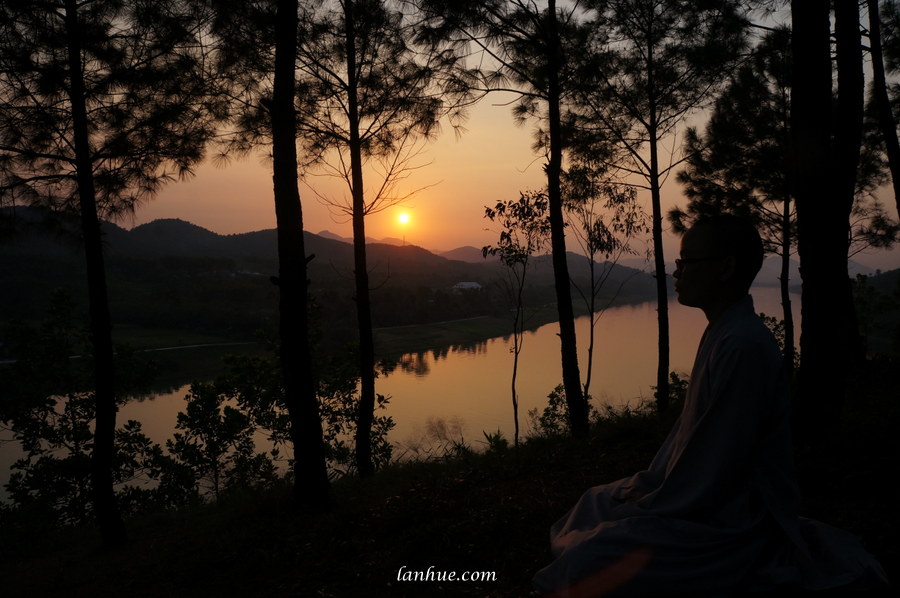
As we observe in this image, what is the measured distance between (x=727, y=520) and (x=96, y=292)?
24.4 ft

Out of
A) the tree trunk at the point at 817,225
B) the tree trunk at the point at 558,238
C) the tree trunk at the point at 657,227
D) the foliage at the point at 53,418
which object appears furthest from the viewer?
the foliage at the point at 53,418

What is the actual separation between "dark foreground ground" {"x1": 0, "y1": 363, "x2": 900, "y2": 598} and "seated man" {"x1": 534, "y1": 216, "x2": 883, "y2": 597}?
4.25ft

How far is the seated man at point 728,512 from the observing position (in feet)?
6.53

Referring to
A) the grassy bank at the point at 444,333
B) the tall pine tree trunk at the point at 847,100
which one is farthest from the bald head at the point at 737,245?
the grassy bank at the point at 444,333

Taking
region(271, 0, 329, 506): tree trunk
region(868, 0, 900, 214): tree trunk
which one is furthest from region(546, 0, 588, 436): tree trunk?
region(868, 0, 900, 214): tree trunk

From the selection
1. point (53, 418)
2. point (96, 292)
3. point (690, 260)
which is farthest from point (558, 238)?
point (53, 418)

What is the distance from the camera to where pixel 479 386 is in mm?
42812

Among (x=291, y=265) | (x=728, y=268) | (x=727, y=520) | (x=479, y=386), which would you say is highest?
(x=291, y=265)

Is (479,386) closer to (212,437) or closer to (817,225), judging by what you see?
(212,437)

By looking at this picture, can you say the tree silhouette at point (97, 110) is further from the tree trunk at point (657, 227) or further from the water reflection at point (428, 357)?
the water reflection at point (428, 357)

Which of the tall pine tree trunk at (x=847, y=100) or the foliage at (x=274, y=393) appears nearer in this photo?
the tall pine tree trunk at (x=847, y=100)

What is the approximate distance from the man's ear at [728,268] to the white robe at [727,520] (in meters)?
0.14

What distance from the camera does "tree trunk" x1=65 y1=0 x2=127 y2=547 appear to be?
263 inches

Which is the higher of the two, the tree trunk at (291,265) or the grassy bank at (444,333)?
the tree trunk at (291,265)
